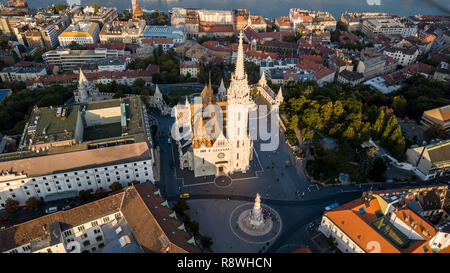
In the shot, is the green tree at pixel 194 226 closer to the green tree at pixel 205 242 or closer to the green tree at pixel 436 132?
the green tree at pixel 205 242

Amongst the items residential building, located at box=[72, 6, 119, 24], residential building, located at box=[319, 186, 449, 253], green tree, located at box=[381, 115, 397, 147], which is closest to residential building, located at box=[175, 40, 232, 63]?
residential building, located at box=[72, 6, 119, 24]

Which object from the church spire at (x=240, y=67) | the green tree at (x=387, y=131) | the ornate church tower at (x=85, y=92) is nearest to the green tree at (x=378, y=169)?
the green tree at (x=387, y=131)

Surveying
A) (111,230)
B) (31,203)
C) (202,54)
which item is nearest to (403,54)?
(202,54)

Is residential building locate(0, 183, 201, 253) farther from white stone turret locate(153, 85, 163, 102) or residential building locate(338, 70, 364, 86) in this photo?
residential building locate(338, 70, 364, 86)

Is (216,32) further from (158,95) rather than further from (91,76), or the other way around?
(158,95)

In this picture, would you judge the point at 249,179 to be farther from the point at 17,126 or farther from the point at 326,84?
the point at 17,126

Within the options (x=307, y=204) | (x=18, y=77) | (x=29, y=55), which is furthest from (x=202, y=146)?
(x=29, y=55)
